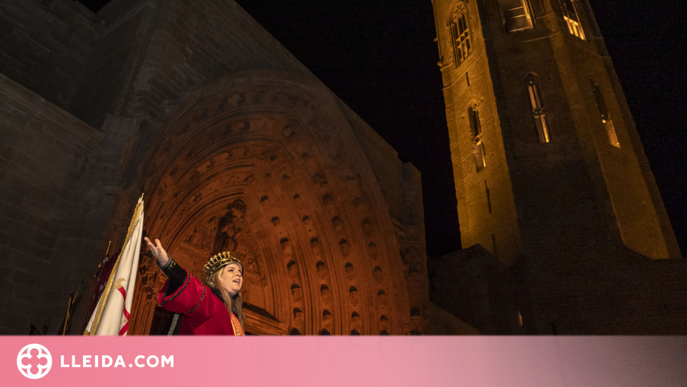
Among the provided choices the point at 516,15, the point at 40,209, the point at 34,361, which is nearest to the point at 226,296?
the point at 34,361

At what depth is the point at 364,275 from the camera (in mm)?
9133

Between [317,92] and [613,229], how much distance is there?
9572mm

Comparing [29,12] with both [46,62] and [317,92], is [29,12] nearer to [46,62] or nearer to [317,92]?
[46,62]

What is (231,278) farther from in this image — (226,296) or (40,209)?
(40,209)

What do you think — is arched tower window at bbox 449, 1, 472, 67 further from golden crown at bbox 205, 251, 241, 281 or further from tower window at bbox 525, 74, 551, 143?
golden crown at bbox 205, 251, 241, 281

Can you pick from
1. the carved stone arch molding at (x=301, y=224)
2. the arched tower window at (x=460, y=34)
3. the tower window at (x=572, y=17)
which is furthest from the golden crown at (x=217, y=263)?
the tower window at (x=572, y=17)

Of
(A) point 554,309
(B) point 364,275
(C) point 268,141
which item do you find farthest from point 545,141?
(C) point 268,141

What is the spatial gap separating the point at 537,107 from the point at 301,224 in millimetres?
10745

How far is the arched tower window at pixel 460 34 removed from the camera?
787 inches

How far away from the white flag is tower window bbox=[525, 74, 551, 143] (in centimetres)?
1540

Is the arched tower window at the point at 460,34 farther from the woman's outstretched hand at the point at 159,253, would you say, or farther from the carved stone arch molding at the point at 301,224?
the woman's outstretched hand at the point at 159,253

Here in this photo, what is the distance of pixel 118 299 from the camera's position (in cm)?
235

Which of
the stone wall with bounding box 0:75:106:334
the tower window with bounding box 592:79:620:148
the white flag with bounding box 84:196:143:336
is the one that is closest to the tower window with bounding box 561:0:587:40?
the tower window with bounding box 592:79:620:148

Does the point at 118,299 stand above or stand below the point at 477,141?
below
